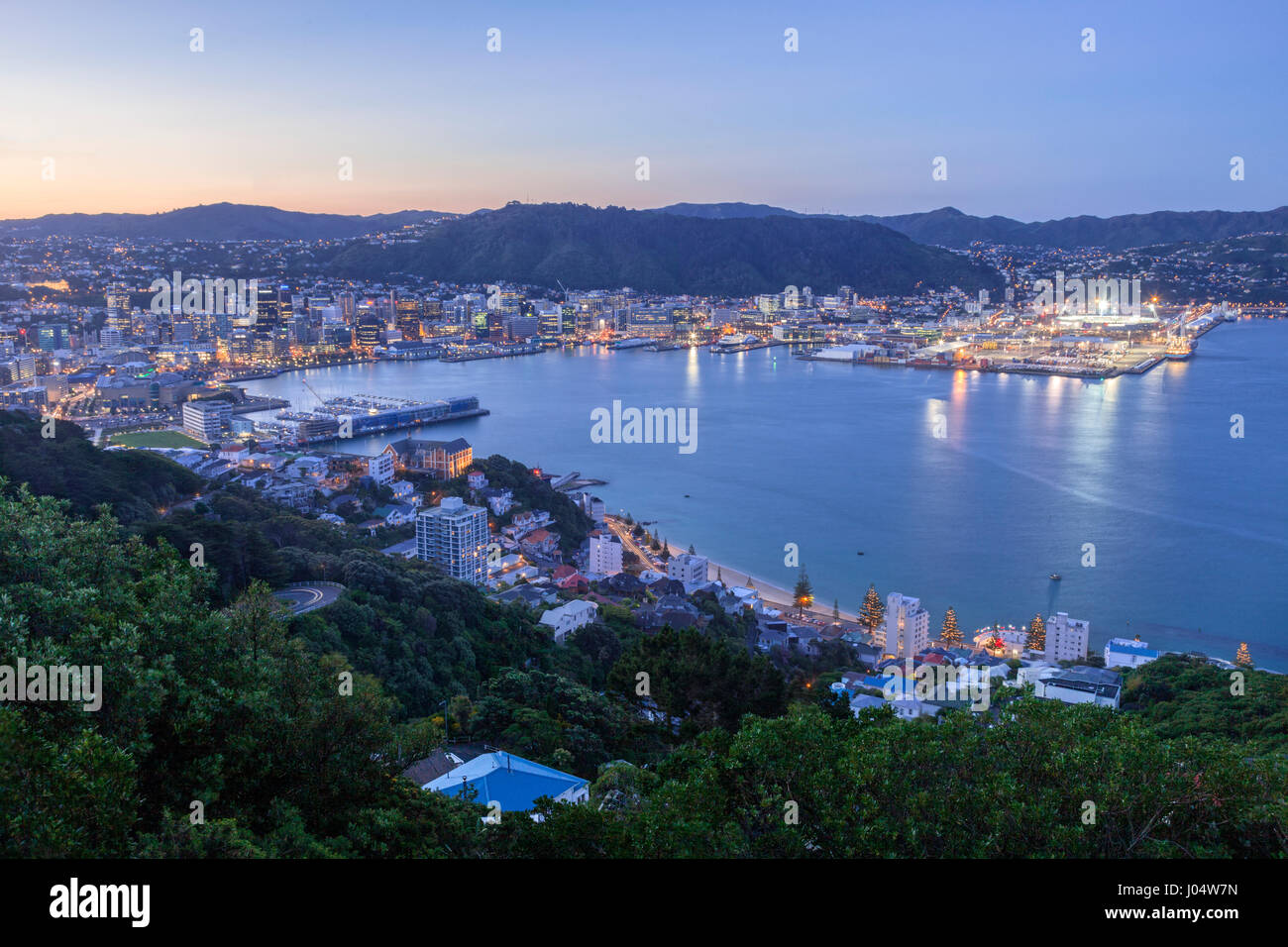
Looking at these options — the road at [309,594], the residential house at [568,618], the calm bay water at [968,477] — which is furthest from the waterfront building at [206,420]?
the road at [309,594]

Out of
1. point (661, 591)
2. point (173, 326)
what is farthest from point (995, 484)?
point (173, 326)

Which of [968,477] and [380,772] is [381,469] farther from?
[380,772]

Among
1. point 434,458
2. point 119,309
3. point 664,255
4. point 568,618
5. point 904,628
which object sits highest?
point 664,255

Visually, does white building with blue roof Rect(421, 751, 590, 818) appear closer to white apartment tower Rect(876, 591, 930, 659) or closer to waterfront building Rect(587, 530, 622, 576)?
white apartment tower Rect(876, 591, 930, 659)

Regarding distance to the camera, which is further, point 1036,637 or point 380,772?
point 1036,637

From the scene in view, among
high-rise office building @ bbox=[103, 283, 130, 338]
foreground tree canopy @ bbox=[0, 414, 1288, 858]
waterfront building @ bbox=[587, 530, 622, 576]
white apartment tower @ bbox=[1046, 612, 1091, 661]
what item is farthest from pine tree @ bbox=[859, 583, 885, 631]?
high-rise office building @ bbox=[103, 283, 130, 338]

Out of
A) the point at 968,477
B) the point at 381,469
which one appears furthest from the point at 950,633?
the point at 381,469
